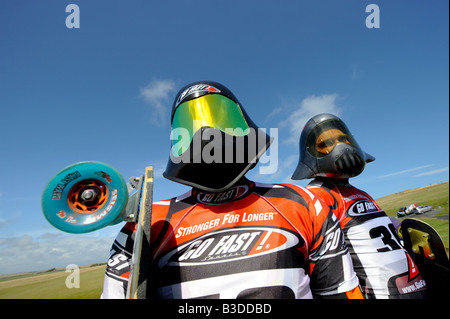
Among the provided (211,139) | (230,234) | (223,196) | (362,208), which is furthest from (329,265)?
(362,208)

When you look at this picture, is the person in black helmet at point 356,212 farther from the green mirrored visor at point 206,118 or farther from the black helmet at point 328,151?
the green mirrored visor at point 206,118

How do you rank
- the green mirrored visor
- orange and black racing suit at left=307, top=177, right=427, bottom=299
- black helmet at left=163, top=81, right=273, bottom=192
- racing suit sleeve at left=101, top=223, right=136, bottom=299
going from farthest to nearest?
orange and black racing suit at left=307, top=177, right=427, bottom=299, the green mirrored visor, black helmet at left=163, top=81, right=273, bottom=192, racing suit sleeve at left=101, top=223, right=136, bottom=299

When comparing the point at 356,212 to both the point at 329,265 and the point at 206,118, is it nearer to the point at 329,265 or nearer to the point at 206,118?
the point at 329,265

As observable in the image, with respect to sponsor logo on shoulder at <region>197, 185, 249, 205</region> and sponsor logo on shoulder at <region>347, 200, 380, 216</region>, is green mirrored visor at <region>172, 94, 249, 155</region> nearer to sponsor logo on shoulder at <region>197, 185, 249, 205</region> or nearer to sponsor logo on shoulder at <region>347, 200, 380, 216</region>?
sponsor logo on shoulder at <region>197, 185, 249, 205</region>

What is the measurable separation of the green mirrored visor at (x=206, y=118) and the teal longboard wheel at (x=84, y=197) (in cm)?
86

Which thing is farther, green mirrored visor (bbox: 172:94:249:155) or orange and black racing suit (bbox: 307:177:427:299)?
orange and black racing suit (bbox: 307:177:427:299)

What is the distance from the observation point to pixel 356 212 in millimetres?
3062

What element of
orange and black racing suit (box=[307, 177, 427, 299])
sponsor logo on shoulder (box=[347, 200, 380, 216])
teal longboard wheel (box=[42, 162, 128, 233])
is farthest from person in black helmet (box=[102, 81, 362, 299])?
sponsor logo on shoulder (box=[347, 200, 380, 216])

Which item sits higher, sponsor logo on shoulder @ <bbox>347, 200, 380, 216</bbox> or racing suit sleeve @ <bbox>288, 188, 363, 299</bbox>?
sponsor logo on shoulder @ <bbox>347, 200, 380, 216</bbox>

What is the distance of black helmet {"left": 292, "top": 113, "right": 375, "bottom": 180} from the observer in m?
3.27

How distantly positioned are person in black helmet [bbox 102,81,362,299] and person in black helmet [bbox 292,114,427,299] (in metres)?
1.40

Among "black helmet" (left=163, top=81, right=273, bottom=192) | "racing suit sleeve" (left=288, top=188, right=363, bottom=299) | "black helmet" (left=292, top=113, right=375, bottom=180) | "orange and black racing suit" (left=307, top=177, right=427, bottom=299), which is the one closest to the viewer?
"racing suit sleeve" (left=288, top=188, right=363, bottom=299)

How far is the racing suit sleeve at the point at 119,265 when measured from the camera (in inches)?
57.9
